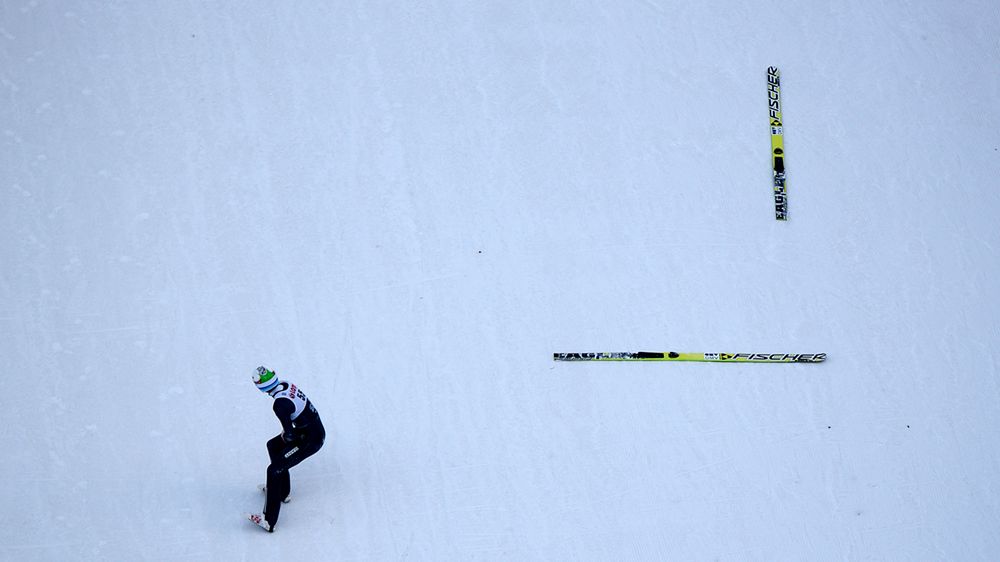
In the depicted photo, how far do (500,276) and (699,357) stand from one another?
1710 millimetres

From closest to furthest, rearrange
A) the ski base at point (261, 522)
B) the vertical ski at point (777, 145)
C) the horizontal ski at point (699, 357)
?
the ski base at point (261, 522), the horizontal ski at point (699, 357), the vertical ski at point (777, 145)

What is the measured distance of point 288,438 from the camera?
6.43 meters

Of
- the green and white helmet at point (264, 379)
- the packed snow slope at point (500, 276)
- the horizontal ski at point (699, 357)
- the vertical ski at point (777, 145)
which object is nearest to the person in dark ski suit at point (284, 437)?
the green and white helmet at point (264, 379)

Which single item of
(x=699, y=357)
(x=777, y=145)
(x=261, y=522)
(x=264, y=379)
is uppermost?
(x=777, y=145)

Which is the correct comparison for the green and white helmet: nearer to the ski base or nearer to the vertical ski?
the ski base

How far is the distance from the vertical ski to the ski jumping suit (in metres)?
4.57

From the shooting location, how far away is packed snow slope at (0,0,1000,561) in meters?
7.15

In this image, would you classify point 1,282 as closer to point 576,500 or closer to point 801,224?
point 576,500

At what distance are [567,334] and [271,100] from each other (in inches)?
134

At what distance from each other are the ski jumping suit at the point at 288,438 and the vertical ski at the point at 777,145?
4.57 meters

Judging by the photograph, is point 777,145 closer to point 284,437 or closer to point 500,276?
point 500,276

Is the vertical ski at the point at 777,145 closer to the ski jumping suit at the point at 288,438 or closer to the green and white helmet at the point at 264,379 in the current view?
the ski jumping suit at the point at 288,438

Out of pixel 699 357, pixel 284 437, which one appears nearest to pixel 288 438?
pixel 284 437

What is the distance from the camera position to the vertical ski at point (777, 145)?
905 centimetres
